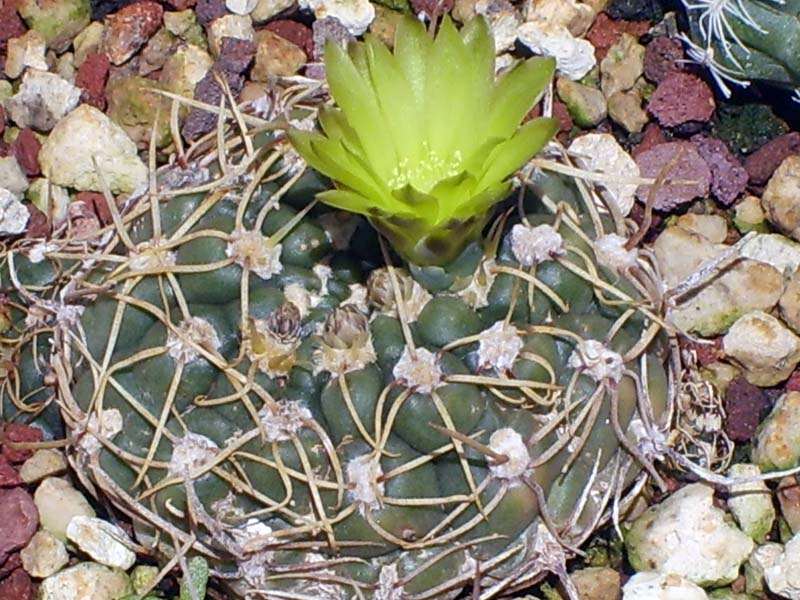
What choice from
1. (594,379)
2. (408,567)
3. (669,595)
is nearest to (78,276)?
(408,567)

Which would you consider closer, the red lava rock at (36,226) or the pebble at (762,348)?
the pebble at (762,348)

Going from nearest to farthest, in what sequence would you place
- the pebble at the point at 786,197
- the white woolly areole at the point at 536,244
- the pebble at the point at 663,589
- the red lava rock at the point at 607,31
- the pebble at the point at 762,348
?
the white woolly areole at the point at 536,244
the pebble at the point at 663,589
the pebble at the point at 762,348
the pebble at the point at 786,197
the red lava rock at the point at 607,31

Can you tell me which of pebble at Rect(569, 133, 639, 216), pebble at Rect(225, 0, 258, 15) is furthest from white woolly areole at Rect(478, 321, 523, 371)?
pebble at Rect(225, 0, 258, 15)

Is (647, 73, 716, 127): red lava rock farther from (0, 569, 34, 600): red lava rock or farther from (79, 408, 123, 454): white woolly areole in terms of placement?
(0, 569, 34, 600): red lava rock

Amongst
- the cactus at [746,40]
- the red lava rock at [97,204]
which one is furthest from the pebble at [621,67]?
the red lava rock at [97,204]

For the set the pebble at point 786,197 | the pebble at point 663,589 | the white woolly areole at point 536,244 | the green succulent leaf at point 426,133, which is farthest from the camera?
the pebble at point 786,197

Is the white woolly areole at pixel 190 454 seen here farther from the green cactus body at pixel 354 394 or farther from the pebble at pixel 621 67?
the pebble at pixel 621 67

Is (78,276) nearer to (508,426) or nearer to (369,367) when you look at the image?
Answer: (369,367)

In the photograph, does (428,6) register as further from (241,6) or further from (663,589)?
(663,589)
